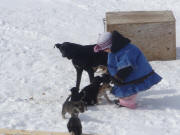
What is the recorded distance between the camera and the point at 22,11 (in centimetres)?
1221

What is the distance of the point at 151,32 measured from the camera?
362 inches

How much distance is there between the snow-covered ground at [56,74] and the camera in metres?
6.78

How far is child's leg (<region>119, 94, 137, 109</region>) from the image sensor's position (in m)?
7.23

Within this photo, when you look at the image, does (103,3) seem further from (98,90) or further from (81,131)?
(81,131)

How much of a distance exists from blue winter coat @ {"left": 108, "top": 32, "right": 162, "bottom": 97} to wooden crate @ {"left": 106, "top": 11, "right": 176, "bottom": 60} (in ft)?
7.09

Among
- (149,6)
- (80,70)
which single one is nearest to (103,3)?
(149,6)

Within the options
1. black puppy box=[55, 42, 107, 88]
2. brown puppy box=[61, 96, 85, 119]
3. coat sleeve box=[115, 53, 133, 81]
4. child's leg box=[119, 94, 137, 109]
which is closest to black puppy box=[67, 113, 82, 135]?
brown puppy box=[61, 96, 85, 119]

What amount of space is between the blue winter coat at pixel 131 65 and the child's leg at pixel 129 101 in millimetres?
101

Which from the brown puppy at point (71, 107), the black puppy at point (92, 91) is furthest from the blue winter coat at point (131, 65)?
the brown puppy at point (71, 107)

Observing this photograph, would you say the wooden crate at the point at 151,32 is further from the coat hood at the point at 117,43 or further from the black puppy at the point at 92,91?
the coat hood at the point at 117,43

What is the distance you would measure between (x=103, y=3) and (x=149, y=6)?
1.34 meters

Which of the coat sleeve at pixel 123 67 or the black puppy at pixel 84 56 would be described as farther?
the black puppy at pixel 84 56

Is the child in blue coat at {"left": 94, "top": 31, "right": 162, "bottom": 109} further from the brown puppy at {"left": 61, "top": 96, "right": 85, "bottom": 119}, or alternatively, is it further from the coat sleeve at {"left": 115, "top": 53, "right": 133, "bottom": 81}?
the brown puppy at {"left": 61, "top": 96, "right": 85, "bottom": 119}

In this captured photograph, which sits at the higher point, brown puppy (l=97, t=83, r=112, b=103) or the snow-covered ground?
brown puppy (l=97, t=83, r=112, b=103)
